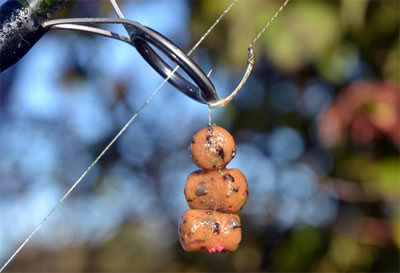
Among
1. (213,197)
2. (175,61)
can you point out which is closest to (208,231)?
(213,197)

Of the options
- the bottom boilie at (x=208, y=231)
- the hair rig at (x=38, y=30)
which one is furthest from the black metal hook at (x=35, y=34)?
the bottom boilie at (x=208, y=231)

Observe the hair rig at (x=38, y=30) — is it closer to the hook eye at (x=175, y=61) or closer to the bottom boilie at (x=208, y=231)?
the hook eye at (x=175, y=61)

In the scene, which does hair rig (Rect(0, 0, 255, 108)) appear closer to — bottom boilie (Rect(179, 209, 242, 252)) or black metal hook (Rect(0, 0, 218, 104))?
black metal hook (Rect(0, 0, 218, 104))

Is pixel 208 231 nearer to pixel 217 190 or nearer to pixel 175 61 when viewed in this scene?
pixel 217 190

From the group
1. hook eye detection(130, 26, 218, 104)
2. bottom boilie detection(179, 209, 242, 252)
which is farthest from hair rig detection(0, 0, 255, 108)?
bottom boilie detection(179, 209, 242, 252)
